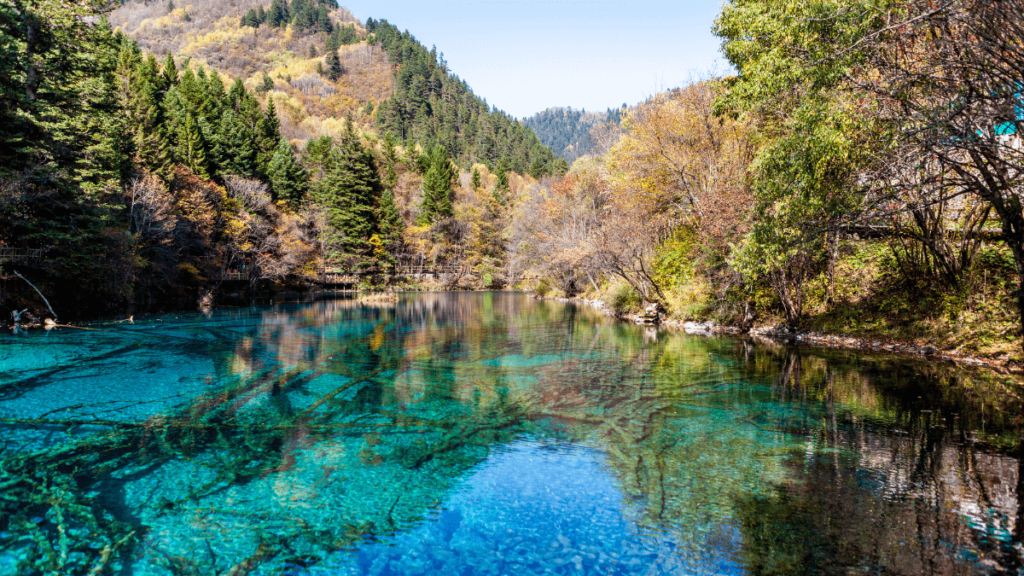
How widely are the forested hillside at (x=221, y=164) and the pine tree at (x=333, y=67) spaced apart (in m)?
0.41

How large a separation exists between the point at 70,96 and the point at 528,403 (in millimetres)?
22156

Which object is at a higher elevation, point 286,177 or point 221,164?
point 286,177

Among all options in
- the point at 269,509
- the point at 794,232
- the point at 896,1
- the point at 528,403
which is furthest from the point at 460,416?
the point at 896,1

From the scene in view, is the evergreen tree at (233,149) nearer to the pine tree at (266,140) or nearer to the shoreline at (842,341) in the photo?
the pine tree at (266,140)

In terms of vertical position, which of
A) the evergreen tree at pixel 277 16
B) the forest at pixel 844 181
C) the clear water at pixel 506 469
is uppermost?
the evergreen tree at pixel 277 16

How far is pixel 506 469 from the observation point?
21.6 feet

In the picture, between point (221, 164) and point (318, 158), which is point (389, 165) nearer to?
point (318, 158)

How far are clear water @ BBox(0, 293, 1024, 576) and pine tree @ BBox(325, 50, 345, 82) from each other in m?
106

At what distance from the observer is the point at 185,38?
364ft

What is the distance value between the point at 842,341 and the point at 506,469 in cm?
1366

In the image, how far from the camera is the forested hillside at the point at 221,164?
19.0m

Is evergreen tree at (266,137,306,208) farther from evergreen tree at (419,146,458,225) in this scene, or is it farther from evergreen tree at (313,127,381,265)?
evergreen tree at (419,146,458,225)

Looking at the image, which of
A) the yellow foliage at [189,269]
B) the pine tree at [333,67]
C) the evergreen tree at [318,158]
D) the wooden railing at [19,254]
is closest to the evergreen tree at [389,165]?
the evergreen tree at [318,158]

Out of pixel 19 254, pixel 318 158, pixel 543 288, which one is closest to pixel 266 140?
pixel 318 158
